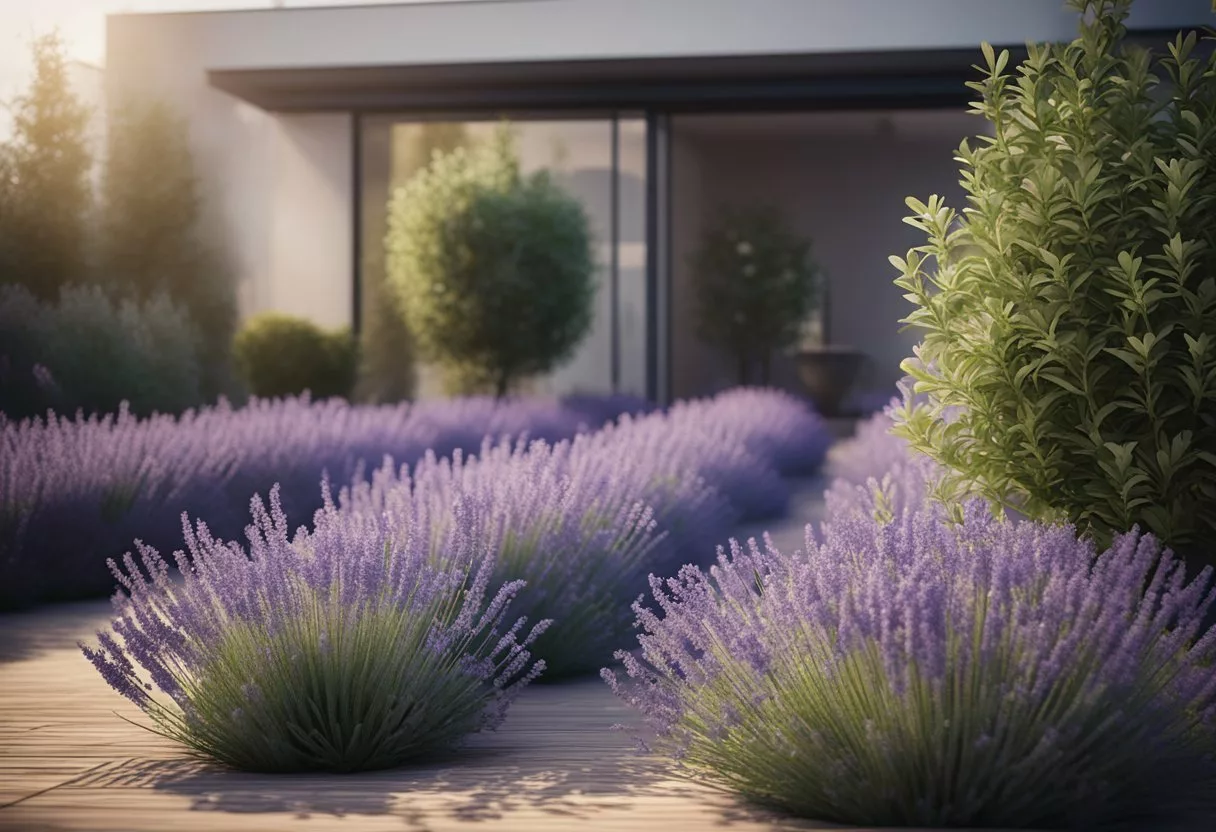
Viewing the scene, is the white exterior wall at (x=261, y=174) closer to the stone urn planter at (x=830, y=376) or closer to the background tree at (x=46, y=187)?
the background tree at (x=46, y=187)

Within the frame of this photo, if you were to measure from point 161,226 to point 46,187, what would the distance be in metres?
2.66

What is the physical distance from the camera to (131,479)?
619cm

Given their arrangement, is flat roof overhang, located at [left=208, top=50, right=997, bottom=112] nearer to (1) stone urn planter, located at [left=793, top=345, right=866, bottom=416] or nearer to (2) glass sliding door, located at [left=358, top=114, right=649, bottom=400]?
(2) glass sliding door, located at [left=358, top=114, right=649, bottom=400]

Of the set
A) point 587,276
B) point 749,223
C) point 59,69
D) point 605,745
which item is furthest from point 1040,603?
point 749,223

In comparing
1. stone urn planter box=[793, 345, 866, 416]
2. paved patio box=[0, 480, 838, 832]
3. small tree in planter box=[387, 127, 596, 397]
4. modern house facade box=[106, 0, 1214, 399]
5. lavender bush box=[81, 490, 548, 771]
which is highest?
modern house facade box=[106, 0, 1214, 399]

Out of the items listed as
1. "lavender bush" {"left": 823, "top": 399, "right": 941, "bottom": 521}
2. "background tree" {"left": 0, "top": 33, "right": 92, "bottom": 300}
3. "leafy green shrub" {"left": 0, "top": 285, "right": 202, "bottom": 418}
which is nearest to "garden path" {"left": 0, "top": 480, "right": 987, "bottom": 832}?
"lavender bush" {"left": 823, "top": 399, "right": 941, "bottom": 521}

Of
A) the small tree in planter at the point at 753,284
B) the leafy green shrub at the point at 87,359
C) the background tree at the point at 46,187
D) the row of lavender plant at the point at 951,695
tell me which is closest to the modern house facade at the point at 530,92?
the background tree at the point at 46,187

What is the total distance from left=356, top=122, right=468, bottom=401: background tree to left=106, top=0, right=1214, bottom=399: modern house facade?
34 millimetres

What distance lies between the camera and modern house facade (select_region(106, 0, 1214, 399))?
46.2 feet

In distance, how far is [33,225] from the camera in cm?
1141

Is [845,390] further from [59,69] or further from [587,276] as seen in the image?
[59,69]

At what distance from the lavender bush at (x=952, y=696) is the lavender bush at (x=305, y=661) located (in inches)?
18.1

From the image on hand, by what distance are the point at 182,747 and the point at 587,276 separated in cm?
1135

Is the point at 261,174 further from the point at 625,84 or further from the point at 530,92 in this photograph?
the point at 625,84
